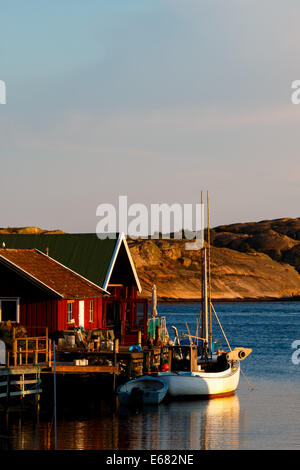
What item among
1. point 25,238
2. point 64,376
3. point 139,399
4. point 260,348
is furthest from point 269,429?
point 260,348

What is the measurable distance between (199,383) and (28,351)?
938 centimetres

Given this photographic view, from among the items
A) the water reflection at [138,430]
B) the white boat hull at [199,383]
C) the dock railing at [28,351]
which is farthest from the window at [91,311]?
the water reflection at [138,430]

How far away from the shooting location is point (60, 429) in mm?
33531

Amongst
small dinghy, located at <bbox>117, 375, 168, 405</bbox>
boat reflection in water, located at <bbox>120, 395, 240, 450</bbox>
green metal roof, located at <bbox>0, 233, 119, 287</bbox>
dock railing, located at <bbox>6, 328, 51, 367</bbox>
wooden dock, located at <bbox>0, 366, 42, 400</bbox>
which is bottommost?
boat reflection in water, located at <bbox>120, 395, 240, 450</bbox>

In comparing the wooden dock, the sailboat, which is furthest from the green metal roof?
the wooden dock

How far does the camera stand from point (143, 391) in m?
40.2

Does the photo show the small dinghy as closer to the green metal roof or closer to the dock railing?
the dock railing

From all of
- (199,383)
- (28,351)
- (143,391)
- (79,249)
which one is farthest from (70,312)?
(28,351)

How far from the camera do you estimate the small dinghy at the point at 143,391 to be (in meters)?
39.7

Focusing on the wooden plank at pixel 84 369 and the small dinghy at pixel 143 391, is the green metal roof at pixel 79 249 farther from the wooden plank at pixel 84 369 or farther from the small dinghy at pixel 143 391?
the wooden plank at pixel 84 369

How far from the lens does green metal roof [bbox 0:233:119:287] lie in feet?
166

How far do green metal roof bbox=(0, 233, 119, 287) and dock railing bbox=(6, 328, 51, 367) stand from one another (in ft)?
28.7
